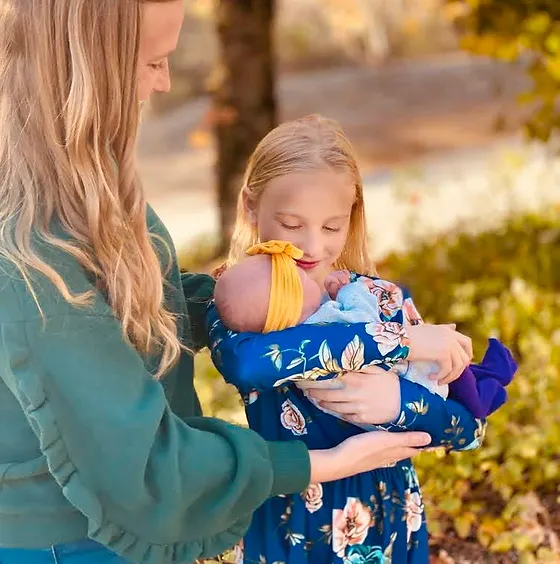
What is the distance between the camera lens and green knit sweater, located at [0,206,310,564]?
1521 mm

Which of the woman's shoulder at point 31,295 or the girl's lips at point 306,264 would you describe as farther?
the girl's lips at point 306,264

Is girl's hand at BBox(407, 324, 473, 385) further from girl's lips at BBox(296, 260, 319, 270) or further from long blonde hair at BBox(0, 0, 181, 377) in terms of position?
long blonde hair at BBox(0, 0, 181, 377)

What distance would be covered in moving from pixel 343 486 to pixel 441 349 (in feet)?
1.13

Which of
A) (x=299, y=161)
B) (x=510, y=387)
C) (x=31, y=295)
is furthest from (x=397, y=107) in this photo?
(x=31, y=295)

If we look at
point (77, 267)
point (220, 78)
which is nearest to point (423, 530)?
point (77, 267)

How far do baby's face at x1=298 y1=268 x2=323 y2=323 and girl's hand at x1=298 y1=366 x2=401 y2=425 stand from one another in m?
0.14

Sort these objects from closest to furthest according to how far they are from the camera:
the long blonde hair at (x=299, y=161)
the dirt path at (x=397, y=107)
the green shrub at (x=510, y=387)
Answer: the long blonde hair at (x=299, y=161), the green shrub at (x=510, y=387), the dirt path at (x=397, y=107)

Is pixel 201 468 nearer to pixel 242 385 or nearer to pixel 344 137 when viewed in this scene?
pixel 242 385

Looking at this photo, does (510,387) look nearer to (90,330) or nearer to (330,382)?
(330,382)

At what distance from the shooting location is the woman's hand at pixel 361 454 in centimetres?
178

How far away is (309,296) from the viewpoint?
6.04 ft

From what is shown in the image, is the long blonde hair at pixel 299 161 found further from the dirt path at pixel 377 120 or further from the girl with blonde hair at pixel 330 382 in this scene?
the dirt path at pixel 377 120

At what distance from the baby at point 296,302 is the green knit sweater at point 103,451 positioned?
0.20m

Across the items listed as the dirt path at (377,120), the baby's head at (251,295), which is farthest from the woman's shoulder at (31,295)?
the dirt path at (377,120)
